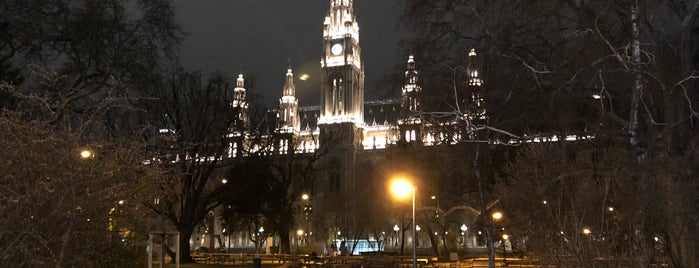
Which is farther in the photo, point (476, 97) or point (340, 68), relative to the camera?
point (340, 68)

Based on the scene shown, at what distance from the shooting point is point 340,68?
11306cm

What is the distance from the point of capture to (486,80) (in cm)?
2391

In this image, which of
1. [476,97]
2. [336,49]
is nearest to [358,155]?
[336,49]

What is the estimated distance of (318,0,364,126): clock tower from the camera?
113 metres

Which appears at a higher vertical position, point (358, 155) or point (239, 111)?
point (358, 155)

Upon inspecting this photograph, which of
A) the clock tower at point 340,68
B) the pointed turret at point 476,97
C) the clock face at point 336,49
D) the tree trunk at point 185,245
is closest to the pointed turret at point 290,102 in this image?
the clock tower at point 340,68

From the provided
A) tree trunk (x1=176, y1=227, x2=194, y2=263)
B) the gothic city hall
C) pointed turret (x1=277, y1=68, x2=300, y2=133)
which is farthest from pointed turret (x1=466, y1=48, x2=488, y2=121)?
pointed turret (x1=277, y1=68, x2=300, y2=133)

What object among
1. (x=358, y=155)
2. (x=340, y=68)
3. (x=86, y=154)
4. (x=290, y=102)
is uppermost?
(x=340, y=68)

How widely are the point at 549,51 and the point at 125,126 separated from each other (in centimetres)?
2207

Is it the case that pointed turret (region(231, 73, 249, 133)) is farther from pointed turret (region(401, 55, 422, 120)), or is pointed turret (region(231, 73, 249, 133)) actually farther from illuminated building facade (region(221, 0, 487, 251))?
illuminated building facade (region(221, 0, 487, 251))

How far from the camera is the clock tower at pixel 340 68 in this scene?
370 ft

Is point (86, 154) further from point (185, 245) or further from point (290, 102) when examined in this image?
point (290, 102)

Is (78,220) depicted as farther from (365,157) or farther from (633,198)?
(365,157)

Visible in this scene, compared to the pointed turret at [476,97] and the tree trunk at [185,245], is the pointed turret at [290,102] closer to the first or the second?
the tree trunk at [185,245]
